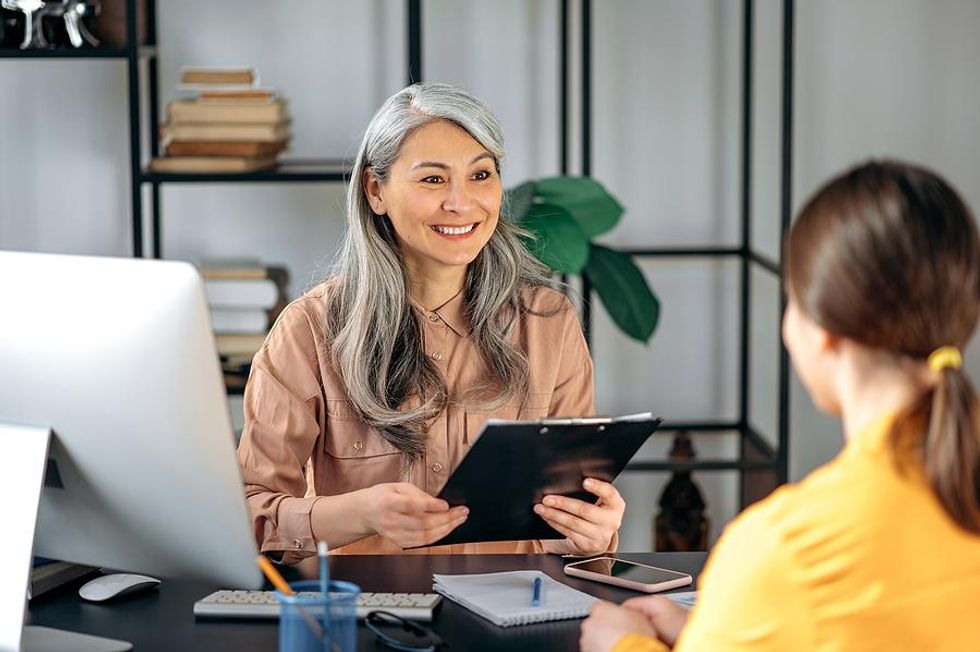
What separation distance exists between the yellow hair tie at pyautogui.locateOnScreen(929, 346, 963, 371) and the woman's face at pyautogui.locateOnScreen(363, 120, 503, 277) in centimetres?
112

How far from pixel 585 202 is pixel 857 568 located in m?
2.17

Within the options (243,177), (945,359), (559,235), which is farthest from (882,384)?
(243,177)

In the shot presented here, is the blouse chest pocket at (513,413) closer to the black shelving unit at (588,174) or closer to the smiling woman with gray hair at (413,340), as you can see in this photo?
the smiling woman with gray hair at (413,340)

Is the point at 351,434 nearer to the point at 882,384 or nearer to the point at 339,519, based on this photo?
the point at 339,519

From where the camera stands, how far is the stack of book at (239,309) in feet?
10.5

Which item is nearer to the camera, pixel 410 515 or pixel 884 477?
pixel 884 477

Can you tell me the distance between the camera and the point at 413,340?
83.2 inches

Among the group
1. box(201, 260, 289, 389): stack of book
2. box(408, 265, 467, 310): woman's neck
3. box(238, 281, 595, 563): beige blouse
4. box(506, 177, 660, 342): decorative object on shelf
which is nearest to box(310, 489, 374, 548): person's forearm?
box(238, 281, 595, 563): beige blouse

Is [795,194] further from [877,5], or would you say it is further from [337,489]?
[337,489]

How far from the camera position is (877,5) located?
142 inches

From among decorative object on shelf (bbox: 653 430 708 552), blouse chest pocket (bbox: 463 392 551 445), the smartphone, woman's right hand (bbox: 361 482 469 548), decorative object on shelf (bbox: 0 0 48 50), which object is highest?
decorative object on shelf (bbox: 0 0 48 50)

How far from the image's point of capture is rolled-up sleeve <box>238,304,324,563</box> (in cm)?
194

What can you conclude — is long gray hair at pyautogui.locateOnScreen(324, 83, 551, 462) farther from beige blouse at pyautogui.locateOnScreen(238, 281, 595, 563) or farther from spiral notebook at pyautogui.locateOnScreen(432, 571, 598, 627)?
spiral notebook at pyautogui.locateOnScreen(432, 571, 598, 627)

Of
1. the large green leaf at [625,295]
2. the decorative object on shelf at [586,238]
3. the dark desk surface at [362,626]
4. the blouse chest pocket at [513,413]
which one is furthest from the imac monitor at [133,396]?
the large green leaf at [625,295]
